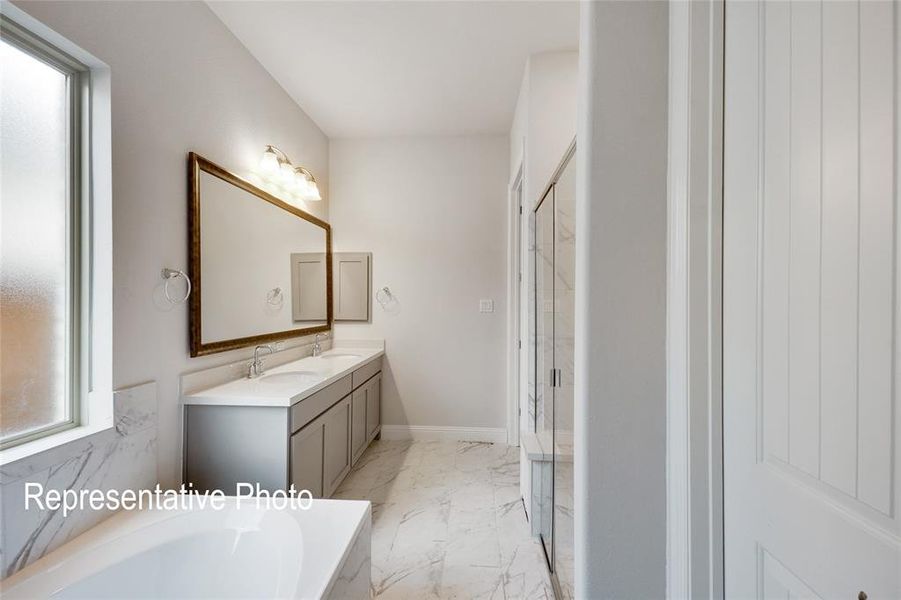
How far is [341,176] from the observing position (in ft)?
11.0

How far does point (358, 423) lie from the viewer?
2.69 m

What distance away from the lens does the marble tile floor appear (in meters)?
1.63

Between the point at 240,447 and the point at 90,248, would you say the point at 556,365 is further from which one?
the point at 90,248

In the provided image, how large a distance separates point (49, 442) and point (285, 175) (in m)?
1.82

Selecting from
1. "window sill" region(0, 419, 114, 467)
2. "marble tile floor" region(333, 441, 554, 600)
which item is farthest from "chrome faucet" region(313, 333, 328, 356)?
"window sill" region(0, 419, 114, 467)

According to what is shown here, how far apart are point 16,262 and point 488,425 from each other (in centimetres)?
295

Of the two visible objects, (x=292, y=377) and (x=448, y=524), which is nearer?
(x=448, y=524)

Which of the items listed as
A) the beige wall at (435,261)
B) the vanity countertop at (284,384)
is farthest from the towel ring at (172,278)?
the beige wall at (435,261)

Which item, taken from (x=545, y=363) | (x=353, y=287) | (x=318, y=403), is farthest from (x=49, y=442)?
(x=353, y=287)

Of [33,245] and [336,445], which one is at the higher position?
[33,245]

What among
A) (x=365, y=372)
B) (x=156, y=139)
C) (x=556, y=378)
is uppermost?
(x=156, y=139)

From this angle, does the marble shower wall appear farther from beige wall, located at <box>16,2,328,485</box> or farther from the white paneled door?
the white paneled door

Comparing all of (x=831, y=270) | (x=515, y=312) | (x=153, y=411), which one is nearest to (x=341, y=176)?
(x=515, y=312)

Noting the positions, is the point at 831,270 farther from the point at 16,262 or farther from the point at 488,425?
the point at 488,425
